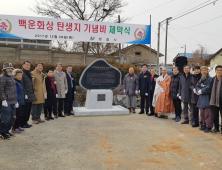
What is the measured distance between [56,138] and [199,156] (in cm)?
269

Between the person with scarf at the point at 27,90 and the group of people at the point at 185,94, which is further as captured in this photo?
the person with scarf at the point at 27,90

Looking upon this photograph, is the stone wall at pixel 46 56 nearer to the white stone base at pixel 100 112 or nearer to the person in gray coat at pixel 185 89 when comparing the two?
the white stone base at pixel 100 112

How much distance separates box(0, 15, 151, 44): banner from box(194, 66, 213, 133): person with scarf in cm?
573

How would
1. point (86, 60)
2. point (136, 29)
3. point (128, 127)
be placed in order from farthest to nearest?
point (86, 60)
point (136, 29)
point (128, 127)

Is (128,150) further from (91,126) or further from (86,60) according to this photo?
(86,60)

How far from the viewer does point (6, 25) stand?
9148 millimetres

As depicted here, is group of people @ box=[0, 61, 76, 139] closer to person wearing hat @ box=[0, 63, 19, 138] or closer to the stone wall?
person wearing hat @ box=[0, 63, 19, 138]

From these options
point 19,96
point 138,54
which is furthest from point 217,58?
point 19,96

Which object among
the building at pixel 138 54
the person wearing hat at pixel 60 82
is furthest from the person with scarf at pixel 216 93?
the building at pixel 138 54

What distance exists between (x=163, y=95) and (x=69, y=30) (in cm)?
552

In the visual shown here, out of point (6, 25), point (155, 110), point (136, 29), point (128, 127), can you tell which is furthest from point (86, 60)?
point (128, 127)

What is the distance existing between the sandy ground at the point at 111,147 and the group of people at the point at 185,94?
1.28ft

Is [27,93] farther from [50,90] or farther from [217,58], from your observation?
[217,58]

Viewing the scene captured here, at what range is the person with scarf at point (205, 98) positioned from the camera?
493 centimetres
